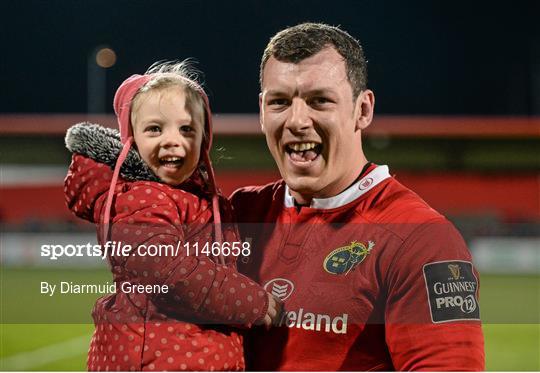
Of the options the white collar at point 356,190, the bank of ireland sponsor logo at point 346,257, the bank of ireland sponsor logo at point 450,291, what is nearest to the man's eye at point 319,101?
the white collar at point 356,190

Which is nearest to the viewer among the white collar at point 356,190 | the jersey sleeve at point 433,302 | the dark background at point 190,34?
the jersey sleeve at point 433,302

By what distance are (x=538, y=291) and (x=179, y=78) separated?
759 centimetres

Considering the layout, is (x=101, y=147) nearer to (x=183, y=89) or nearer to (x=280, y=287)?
(x=183, y=89)

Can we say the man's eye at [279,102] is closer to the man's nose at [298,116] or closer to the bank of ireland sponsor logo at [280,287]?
the man's nose at [298,116]

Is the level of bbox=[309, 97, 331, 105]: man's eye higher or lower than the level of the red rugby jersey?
higher

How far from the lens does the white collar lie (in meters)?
1.96

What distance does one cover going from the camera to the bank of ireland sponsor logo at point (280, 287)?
192 centimetres

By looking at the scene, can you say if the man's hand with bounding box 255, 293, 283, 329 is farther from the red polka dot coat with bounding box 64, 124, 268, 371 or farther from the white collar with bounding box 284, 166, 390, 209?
the white collar with bounding box 284, 166, 390, 209

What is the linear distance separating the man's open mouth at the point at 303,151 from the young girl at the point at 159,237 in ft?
0.69

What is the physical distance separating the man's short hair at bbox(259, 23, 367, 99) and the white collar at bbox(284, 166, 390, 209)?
196mm

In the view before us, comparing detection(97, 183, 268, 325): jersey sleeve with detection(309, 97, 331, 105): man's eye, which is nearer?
detection(97, 183, 268, 325): jersey sleeve

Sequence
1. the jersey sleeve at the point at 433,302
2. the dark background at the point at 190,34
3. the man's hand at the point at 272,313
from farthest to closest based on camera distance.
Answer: the dark background at the point at 190,34
the man's hand at the point at 272,313
the jersey sleeve at the point at 433,302

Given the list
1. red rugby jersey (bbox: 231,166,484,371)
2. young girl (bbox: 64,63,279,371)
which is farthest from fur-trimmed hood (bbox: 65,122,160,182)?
red rugby jersey (bbox: 231,166,484,371)

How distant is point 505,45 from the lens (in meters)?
3.76
